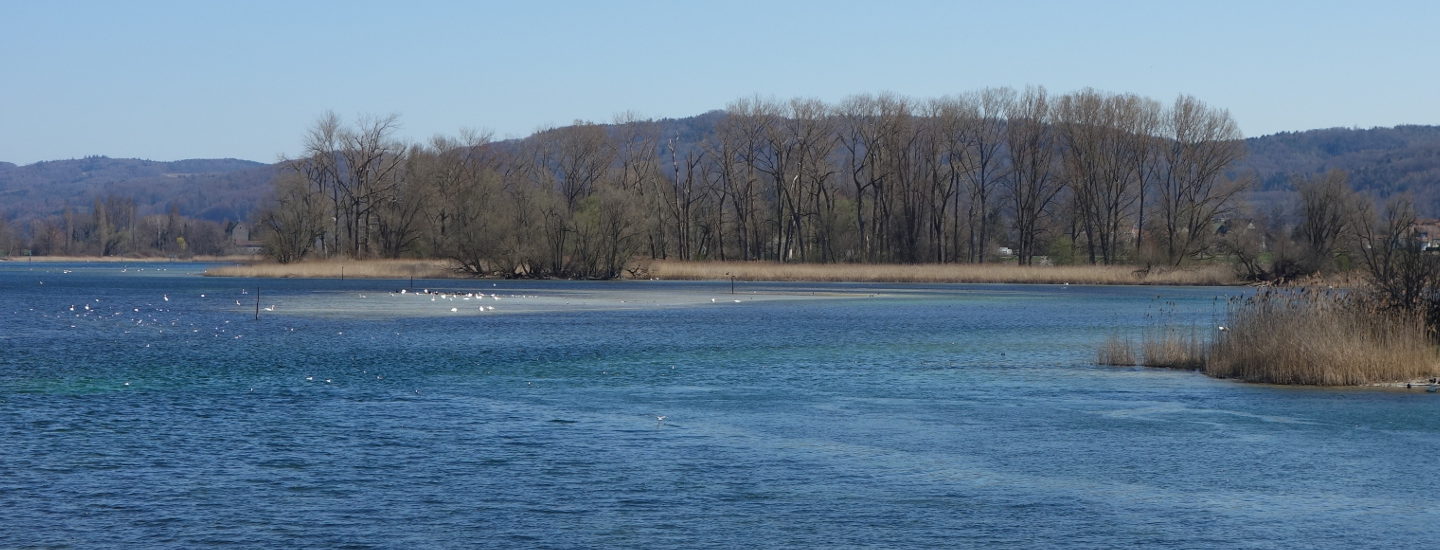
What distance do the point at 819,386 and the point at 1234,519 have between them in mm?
11527

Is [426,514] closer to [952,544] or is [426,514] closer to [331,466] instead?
[331,466]

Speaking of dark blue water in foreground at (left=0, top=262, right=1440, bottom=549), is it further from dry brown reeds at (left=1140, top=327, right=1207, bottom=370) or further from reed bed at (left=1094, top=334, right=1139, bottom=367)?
dry brown reeds at (left=1140, top=327, right=1207, bottom=370)

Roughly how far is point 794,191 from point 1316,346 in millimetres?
75146

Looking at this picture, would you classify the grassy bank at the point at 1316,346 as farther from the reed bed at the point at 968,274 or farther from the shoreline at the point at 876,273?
the shoreline at the point at 876,273

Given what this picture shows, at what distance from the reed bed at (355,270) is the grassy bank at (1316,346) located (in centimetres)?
6383

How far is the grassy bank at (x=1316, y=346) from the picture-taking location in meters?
23.0

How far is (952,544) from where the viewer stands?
11234 mm

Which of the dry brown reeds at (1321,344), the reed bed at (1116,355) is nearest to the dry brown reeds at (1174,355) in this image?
the reed bed at (1116,355)

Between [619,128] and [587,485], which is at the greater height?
[619,128]

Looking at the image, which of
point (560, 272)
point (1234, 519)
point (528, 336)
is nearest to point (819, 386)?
point (1234, 519)

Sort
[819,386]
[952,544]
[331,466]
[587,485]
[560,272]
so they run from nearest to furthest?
[952,544]
[587,485]
[331,466]
[819,386]
[560,272]

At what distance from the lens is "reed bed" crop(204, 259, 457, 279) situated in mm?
85750

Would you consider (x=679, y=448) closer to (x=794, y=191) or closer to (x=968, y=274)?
(x=968, y=274)

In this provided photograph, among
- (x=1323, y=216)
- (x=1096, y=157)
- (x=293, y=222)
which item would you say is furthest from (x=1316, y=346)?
(x=293, y=222)
